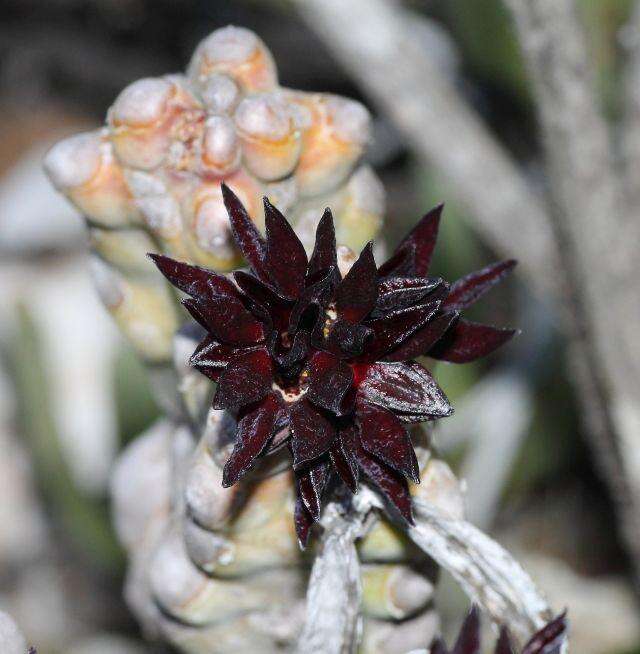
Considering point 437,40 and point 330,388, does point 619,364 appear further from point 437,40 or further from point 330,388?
point 437,40

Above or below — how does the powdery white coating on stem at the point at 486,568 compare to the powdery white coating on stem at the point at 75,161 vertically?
below

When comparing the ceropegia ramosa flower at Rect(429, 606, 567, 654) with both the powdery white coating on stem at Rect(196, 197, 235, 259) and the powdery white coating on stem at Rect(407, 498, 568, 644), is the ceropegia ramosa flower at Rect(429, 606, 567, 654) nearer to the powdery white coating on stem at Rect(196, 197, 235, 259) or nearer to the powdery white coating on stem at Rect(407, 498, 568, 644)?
the powdery white coating on stem at Rect(407, 498, 568, 644)

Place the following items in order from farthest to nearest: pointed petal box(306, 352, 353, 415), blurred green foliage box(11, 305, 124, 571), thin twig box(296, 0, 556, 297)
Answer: blurred green foliage box(11, 305, 124, 571) < thin twig box(296, 0, 556, 297) < pointed petal box(306, 352, 353, 415)

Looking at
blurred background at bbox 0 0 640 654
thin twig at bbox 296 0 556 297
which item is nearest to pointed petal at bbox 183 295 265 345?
blurred background at bbox 0 0 640 654

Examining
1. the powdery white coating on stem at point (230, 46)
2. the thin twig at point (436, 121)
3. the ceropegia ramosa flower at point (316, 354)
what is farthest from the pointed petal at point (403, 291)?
the thin twig at point (436, 121)

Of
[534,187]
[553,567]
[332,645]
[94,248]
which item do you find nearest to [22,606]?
[553,567]

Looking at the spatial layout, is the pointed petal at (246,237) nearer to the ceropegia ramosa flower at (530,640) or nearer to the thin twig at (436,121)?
the ceropegia ramosa flower at (530,640)
